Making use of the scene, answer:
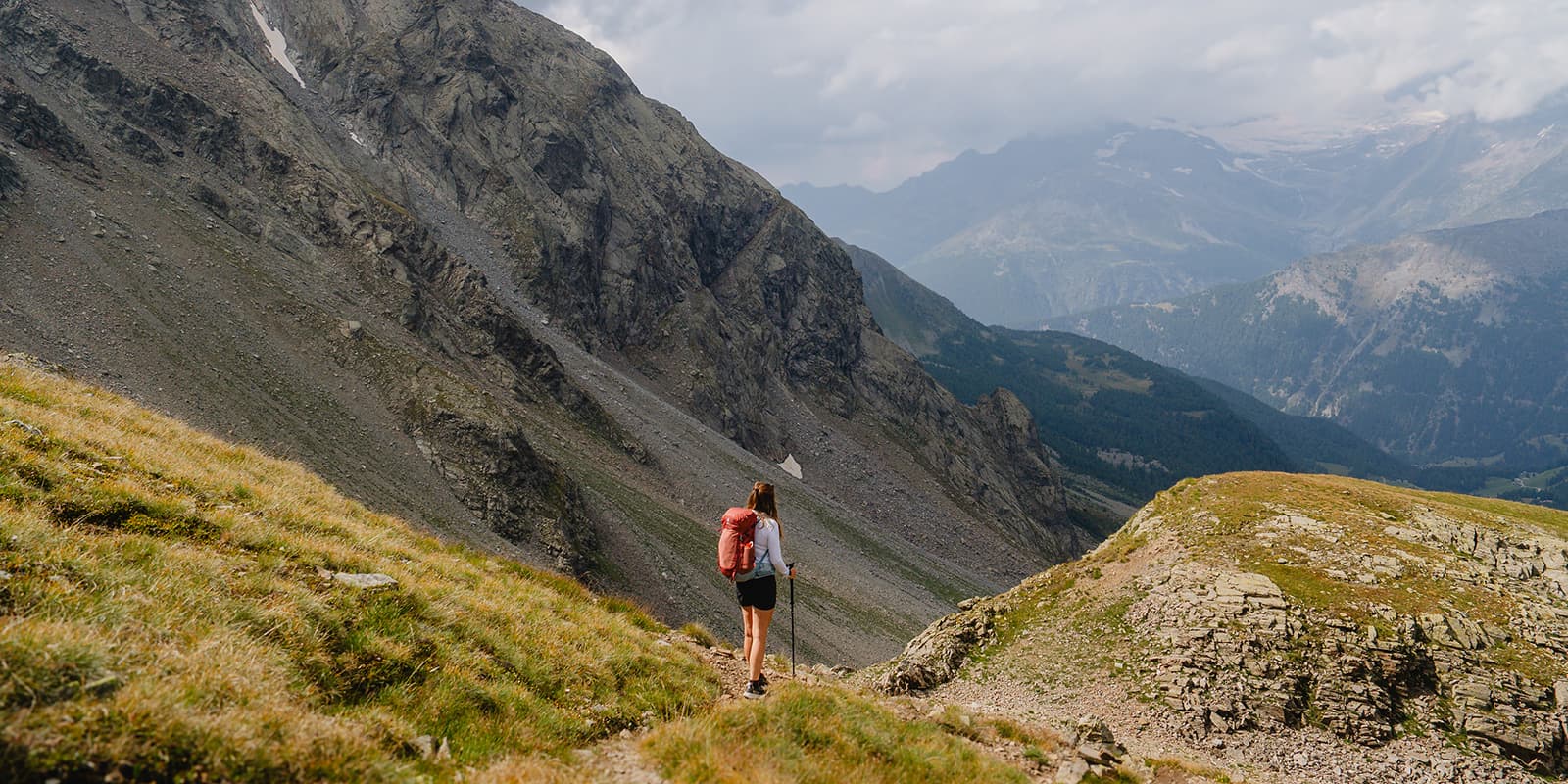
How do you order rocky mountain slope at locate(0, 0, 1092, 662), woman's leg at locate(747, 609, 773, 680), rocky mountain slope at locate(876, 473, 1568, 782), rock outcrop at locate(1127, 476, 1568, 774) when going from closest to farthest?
woman's leg at locate(747, 609, 773, 680), rocky mountain slope at locate(876, 473, 1568, 782), rock outcrop at locate(1127, 476, 1568, 774), rocky mountain slope at locate(0, 0, 1092, 662)

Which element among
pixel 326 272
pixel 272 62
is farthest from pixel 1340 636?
pixel 272 62

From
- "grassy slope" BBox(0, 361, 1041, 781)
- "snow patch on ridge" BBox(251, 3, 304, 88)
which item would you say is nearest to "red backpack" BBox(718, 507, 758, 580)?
"grassy slope" BBox(0, 361, 1041, 781)

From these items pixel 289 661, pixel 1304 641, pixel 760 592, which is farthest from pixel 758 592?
pixel 1304 641

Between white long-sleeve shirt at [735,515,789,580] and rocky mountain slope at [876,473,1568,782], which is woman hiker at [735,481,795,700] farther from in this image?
rocky mountain slope at [876,473,1568,782]

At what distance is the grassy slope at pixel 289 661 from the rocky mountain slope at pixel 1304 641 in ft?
35.0

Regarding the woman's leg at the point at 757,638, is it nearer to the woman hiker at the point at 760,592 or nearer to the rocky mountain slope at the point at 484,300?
the woman hiker at the point at 760,592

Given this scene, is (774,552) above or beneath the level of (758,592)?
above

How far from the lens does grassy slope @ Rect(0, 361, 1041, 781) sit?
221 inches

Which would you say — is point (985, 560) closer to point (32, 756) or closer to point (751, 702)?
point (751, 702)

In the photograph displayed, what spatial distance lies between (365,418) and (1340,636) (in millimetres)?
53526

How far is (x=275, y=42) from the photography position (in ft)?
351

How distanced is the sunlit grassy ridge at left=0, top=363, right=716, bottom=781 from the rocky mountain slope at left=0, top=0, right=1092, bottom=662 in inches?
1282

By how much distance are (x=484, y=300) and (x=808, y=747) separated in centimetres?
7343

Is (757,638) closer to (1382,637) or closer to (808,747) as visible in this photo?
(808,747)
